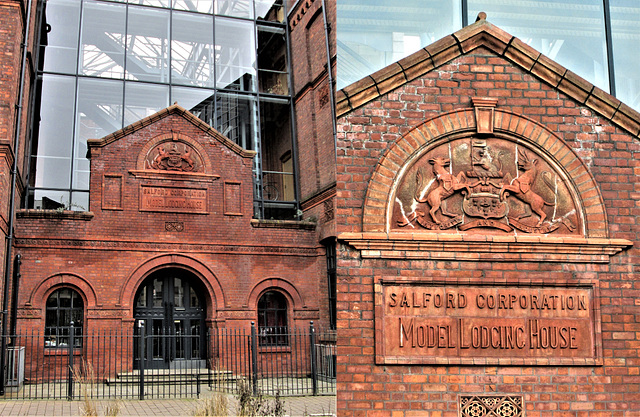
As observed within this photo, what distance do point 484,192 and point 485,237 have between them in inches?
18.5

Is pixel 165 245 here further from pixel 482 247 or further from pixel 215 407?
pixel 482 247

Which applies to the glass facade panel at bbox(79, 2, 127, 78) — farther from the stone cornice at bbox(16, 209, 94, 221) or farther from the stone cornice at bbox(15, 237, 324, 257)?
the stone cornice at bbox(15, 237, 324, 257)

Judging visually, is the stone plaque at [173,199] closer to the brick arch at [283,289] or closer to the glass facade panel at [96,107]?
the brick arch at [283,289]

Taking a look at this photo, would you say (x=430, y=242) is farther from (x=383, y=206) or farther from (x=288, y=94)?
(x=288, y=94)

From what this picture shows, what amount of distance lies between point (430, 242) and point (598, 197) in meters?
1.78

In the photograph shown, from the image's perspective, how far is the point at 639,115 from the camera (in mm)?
7301

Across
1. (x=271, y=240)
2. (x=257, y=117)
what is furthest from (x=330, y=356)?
(x=257, y=117)

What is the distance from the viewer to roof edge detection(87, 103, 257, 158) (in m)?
20.0

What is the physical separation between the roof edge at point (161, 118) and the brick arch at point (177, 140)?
1.58ft

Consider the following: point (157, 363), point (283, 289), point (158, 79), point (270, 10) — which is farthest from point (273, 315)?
point (270, 10)

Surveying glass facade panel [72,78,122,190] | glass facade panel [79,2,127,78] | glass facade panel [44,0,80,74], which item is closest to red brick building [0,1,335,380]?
glass facade panel [44,0,80,74]

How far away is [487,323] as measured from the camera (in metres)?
6.93

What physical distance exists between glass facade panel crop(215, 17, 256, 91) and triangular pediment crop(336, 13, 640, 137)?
1964 centimetres

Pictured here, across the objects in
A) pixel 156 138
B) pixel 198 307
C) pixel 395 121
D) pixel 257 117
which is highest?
pixel 257 117
